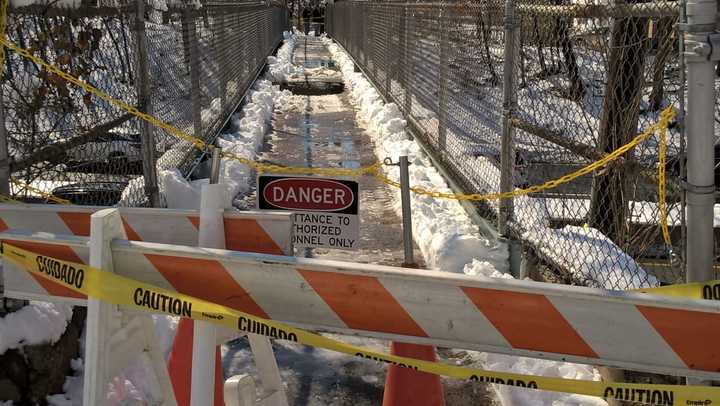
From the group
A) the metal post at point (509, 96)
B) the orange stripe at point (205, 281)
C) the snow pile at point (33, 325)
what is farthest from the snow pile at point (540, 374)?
the snow pile at point (33, 325)

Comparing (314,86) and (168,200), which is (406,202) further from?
(314,86)

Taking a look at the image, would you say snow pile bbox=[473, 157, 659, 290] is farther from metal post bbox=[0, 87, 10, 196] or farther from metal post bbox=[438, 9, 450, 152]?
metal post bbox=[0, 87, 10, 196]

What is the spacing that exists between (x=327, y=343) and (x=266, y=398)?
97 centimetres

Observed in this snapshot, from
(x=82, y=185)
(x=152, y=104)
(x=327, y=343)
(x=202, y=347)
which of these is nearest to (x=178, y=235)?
(x=202, y=347)

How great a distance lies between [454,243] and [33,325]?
3.35 meters

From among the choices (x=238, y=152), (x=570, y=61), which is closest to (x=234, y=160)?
(x=238, y=152)

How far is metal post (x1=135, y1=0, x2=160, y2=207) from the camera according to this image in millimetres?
6121

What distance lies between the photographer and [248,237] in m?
3.15

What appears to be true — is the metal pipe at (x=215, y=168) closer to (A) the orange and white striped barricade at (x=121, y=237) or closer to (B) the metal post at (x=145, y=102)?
(A) the orange and white striped barricade at (x=121, y=237)

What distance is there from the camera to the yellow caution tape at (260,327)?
7.72ft

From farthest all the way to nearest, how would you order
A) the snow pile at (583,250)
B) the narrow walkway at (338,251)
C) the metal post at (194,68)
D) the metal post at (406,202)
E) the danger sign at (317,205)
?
the metal post at (194,68) → the metal post at (406,202) → the narrow walkway at (338,251) → the snow pile at (583,250) → the danger sign at (317,205)

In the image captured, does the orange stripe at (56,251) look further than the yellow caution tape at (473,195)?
No

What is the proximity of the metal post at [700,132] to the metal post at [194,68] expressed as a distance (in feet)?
22.3

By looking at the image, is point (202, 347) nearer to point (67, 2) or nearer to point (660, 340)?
point (660, 340)
